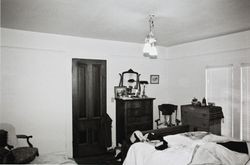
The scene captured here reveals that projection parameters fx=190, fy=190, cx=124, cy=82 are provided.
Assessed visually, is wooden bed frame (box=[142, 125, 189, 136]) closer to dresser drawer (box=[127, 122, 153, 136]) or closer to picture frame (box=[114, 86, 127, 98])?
dresser drawer (box=[127, 122, 153, 136])

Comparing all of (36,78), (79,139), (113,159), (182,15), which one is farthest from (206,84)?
(36,78)

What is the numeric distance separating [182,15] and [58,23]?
2.14 m

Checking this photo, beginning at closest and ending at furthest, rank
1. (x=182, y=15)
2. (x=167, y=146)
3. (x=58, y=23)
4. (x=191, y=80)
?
(x=167, y=146) → (x=182, y=15) → (x=58, y=23) → (x=191, y=80)

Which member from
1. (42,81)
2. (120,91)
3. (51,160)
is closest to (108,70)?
(120,91)

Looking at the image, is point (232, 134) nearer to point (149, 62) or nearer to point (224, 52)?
point (224, 52)

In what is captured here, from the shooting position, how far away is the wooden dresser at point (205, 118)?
4.16 metres

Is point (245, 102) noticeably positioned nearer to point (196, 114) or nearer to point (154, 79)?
point (196, 114)

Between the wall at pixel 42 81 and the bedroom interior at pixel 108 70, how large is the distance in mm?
19

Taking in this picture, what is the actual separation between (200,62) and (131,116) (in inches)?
89.8

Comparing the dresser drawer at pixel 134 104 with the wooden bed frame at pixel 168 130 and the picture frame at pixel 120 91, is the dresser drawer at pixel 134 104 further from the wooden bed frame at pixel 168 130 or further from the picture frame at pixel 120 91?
the wooden bed frame at pixel 168 130

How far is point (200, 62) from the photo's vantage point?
495 cm

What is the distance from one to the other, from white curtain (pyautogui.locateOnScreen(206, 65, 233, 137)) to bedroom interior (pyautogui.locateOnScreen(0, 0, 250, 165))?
0.02 meters

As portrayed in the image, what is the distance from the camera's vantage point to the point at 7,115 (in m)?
3.74

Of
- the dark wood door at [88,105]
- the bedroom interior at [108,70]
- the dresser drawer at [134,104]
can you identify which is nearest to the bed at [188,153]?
the bedroom interior at [108,70]
